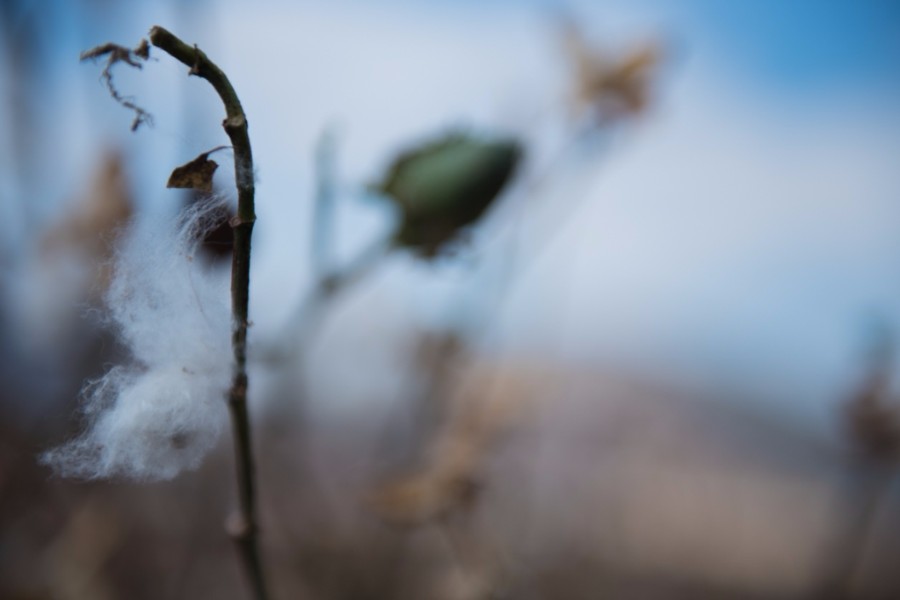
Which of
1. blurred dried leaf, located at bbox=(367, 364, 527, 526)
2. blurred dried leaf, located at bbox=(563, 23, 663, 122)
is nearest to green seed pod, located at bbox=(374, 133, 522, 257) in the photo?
blurred dried leaf, located at bbox=(367, 364, 527, 526)

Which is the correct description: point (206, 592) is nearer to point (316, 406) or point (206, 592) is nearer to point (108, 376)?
point (316, 406)

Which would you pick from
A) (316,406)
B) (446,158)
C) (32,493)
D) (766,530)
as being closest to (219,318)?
(446,158)

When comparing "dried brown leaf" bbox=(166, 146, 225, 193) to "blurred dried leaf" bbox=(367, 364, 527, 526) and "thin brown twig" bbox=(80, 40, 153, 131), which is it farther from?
"blurred dried leaf" bbox=(367, 364, 527, 526)

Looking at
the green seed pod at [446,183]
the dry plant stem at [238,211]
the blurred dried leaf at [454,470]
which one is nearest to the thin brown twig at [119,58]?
the dry plant stem at [238,211]

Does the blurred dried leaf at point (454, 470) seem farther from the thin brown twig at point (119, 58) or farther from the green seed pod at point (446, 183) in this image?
the thin brown twig at point (119, 58)

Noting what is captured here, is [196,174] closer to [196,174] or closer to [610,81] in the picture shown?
[196,174]
